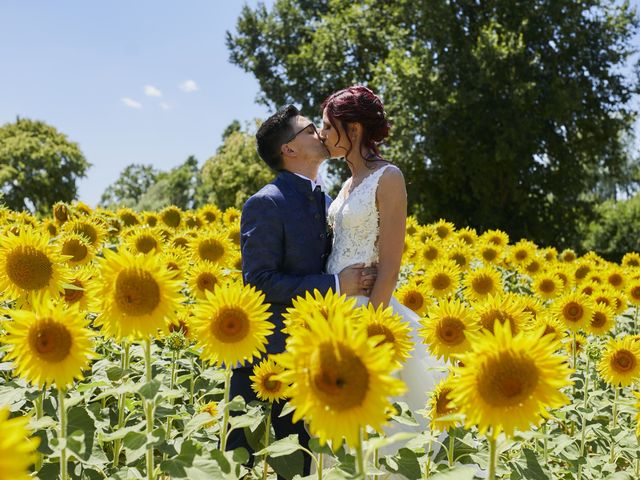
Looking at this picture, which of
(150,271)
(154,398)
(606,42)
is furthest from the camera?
(606,42)

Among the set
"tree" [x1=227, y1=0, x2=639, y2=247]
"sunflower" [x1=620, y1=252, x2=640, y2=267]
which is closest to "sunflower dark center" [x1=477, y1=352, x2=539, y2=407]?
"sunflower" [x1=620, y1=252, x2=640, y2=267]

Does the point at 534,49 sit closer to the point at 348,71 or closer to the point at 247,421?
the point at 348,71

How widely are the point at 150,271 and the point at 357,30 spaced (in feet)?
79.7

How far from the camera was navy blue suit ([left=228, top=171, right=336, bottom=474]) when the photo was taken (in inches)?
130

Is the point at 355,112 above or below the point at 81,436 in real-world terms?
above

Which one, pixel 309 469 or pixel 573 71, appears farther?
pixel 573 71

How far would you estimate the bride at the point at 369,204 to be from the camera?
376cm

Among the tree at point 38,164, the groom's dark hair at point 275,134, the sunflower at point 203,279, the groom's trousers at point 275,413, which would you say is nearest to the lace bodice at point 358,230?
the groom's dark hair at point 275,134

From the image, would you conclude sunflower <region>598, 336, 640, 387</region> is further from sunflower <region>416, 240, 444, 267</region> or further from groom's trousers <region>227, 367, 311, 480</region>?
sunflower <region>416, 240, 444, 267</region>

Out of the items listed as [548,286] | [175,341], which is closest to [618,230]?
[548,286]

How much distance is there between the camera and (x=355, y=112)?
387 centimetres

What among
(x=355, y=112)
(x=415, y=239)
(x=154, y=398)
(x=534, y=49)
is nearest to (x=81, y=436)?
(x=154, y=398)

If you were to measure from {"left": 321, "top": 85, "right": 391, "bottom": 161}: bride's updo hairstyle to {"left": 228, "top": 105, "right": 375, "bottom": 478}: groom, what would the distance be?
19 cm

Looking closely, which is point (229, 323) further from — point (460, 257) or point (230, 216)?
point (230, 216)
